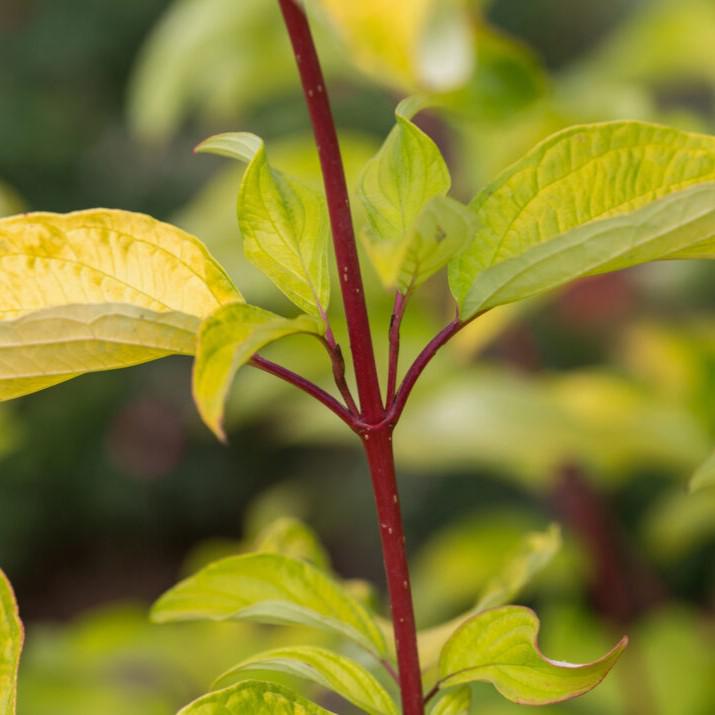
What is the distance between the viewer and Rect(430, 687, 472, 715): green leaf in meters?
0.37

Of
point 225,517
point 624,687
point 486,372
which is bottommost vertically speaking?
point 624,687

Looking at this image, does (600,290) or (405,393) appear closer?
(405,393)

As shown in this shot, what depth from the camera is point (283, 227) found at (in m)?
0.32

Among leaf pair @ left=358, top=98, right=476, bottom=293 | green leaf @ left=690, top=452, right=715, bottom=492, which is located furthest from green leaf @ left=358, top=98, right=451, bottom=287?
green leaf @ left=690, top=452, right=715, bottom=492

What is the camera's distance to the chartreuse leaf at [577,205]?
29cm

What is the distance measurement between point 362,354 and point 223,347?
0.17 ft

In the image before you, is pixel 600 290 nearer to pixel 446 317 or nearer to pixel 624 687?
pixel 446 317

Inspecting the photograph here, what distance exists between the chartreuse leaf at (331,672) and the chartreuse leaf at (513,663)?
2 cm

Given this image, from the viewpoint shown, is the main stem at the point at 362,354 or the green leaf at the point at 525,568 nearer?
the main stem at the point at 362,354

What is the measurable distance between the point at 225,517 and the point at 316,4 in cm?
266

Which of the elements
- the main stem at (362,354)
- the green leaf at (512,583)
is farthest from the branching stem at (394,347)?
the green leaf at (512,583)

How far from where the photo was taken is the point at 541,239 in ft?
1.05

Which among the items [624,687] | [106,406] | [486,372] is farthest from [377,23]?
[106,406]

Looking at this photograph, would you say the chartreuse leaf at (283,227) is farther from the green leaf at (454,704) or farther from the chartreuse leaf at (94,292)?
the green leaf at (454,704)
